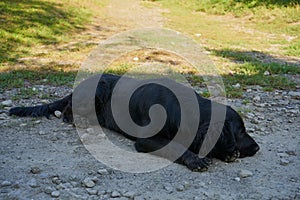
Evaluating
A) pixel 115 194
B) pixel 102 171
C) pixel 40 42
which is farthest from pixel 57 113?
pixel 40 42

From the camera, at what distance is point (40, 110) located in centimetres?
607

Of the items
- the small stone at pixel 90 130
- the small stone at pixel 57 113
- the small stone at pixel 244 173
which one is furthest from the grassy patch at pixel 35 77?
the small stone at pixel 244 173

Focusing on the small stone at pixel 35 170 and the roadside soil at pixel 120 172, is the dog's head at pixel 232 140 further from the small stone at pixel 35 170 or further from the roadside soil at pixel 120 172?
the small stone at pixel 35 170

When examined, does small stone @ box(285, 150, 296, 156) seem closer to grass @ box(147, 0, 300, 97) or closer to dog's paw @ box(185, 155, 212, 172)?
dog's paw @ box(185, 155, 212, 172)

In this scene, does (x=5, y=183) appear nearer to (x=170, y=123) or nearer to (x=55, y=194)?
(x=55, y=194)

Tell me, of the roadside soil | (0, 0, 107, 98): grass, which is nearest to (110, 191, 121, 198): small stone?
the roadside soil

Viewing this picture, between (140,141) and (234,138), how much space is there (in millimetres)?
1118

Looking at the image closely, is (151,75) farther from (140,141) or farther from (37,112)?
(140,141)

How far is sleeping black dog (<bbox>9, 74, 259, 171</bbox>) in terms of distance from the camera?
4430 millimetres

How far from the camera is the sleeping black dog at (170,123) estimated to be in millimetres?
4430

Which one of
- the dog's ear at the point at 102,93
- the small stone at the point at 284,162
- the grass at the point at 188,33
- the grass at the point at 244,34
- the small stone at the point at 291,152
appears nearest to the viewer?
the small stone at the point at 284,162

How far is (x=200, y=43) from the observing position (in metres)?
12.9

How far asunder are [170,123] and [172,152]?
33 centimetres

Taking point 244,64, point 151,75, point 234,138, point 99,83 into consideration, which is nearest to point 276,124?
point 234,138
